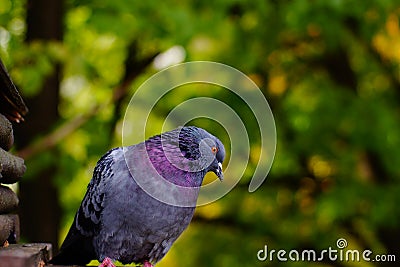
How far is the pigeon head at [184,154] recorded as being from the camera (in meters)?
→ 3.06

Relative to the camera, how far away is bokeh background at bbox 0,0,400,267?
687cm

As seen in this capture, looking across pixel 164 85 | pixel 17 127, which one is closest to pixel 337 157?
pixel 164 85

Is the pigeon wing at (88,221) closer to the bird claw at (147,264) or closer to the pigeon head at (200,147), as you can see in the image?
the bird claw at (147,264)

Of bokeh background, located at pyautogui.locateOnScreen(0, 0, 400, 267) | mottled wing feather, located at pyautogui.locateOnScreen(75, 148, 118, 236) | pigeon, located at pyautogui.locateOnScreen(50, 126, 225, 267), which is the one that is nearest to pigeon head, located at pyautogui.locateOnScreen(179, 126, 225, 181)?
pigeon, located at pyautogui.locateOnScreen(50, 126, 225, 267)

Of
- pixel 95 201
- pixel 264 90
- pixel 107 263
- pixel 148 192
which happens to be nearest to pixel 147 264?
pixel 107 263

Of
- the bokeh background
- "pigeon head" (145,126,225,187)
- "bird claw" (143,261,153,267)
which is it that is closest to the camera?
"pigeon head" (145,126,225,187)

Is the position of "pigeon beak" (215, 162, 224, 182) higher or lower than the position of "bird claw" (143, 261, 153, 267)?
higher

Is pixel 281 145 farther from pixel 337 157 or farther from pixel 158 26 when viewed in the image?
pixel 158 26

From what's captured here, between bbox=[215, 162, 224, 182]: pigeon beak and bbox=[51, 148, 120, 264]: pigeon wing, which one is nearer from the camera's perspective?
bbox=[215, 162, 224, 182]: pigeon beak

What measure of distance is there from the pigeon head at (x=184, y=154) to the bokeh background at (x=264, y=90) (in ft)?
11.3

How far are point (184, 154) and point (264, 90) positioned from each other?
21.4ft

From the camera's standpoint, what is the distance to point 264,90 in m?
9.49

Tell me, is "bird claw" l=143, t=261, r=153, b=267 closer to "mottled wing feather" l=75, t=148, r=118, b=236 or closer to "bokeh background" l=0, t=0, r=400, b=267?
"mottled wing feather" l=75, t=148, r=118, b=236

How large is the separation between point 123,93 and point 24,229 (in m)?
1.82
